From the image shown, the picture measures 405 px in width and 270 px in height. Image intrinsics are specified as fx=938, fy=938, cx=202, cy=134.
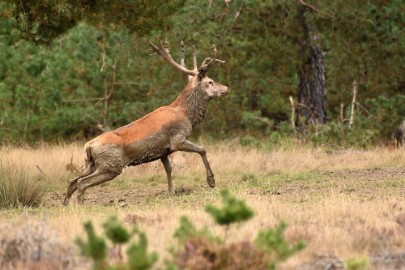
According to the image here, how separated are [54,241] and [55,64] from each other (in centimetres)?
1837

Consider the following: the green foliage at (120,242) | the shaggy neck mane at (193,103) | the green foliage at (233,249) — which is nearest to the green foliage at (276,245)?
the green foliage at (233,249)

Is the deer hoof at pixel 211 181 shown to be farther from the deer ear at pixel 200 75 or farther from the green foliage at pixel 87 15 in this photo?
the green foliage at pixel 87 15

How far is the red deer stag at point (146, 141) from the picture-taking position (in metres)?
14.5

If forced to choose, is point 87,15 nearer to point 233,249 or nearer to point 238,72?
point 233,249

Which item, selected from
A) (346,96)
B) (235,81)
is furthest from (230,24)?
(346,96)

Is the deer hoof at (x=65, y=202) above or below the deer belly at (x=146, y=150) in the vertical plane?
below

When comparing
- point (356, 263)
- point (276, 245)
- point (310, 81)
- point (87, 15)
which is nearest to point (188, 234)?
point (276, 245)

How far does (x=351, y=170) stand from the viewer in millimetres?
17438

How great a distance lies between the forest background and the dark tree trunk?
1.6 inches

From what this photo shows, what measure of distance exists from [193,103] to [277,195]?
9.25 feet

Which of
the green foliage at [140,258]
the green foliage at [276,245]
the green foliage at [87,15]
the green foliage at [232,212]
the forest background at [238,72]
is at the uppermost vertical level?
the green foliage at [87,15]

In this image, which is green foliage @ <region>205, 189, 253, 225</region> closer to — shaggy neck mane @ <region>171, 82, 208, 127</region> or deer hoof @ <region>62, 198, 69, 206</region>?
deer hoof @ <region>62, 198, 69, 206</region>

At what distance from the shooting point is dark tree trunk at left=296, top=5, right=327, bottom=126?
24289 mm

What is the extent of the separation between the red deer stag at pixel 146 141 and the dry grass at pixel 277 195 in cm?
57
